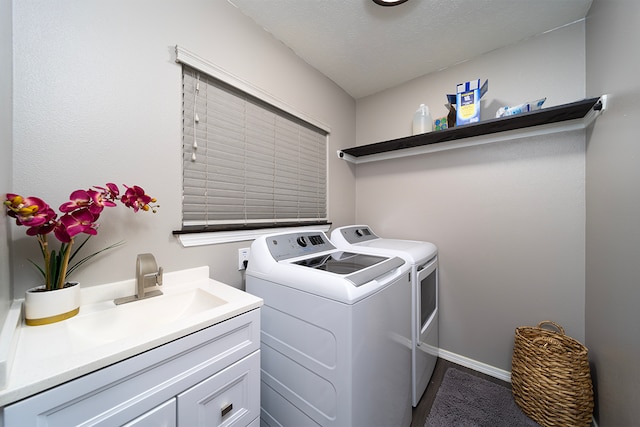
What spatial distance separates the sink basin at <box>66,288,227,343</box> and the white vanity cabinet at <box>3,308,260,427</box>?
0.20 m

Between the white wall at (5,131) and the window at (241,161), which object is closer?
the white wall at (5,131)

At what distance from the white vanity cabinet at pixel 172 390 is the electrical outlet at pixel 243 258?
549 mm

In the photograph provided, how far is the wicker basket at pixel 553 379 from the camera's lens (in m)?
1.23

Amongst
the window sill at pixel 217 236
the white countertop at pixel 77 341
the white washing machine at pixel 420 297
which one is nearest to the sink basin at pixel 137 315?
the white countertop at pixel 77 341

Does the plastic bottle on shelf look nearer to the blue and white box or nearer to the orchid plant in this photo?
the blue and white box

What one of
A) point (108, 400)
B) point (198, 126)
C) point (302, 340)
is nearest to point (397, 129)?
point (198, 126)

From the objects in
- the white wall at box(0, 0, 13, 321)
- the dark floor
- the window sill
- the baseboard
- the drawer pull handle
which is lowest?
the dark floor

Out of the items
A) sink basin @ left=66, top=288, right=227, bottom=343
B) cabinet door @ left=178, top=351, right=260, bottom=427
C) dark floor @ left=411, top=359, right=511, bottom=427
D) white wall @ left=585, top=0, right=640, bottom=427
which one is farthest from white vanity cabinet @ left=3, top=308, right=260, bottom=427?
white wall @ left=585, top=0, right=640, bottom=427

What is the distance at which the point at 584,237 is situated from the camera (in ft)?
4.76

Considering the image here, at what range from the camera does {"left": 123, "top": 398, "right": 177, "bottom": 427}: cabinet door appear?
0.62 m

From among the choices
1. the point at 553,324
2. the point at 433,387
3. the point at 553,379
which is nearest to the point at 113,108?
the point at 433,387

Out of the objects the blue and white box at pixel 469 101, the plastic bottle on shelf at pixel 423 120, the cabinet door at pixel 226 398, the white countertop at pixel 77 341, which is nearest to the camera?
the white countertop at pixel 77 341

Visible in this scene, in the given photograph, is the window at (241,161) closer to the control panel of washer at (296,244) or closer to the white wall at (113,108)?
the white wall at (113,108)

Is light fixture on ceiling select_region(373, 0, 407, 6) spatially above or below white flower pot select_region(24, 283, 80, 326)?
above
